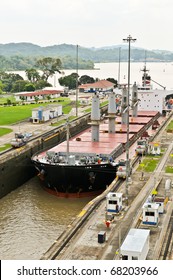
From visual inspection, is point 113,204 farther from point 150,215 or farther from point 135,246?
point 135,246

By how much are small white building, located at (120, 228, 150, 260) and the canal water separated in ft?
29.6

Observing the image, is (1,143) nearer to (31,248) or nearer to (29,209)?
(29,209)

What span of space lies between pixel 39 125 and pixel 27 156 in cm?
1940

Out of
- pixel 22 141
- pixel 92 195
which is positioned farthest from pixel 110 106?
pixel 92 195

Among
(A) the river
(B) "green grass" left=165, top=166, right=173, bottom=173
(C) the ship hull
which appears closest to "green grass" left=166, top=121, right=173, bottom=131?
(B) "green grass" left=165, top=166, right=173, bottom=173

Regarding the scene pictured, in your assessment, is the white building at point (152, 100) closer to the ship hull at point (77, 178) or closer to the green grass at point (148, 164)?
the green grass at point (148, 164)

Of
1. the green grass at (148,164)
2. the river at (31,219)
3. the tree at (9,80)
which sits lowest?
the river at (31,219)

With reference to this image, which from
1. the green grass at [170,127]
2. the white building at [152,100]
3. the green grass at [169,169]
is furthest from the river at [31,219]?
the white building at [152,100]

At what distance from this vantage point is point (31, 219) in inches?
1528

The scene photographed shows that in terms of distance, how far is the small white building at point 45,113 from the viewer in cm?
7350

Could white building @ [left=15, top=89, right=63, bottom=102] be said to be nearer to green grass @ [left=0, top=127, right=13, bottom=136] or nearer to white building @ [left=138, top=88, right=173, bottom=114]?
white building @ [left=138, top=88, right=173, bottom=114]

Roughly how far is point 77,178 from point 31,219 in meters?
6.65

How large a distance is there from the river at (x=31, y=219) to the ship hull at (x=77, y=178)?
0.98m

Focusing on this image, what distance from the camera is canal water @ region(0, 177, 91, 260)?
107ft
